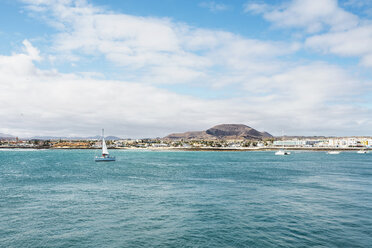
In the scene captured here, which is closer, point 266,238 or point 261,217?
point 266,238

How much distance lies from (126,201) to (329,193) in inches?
1200

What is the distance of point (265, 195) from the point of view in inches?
1617

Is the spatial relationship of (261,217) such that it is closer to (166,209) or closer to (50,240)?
(166,209)

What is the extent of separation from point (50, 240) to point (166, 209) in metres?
13.2

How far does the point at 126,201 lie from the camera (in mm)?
37344

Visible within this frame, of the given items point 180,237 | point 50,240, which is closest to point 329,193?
point 180,237

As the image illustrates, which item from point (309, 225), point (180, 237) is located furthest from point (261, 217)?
point (180, 237)

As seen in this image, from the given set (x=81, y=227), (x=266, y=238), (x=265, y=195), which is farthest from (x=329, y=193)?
(x=81, y=227)

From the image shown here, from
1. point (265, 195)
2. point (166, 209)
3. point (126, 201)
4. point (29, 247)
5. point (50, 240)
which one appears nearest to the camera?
point (29, 247)

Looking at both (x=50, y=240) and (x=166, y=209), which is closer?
(x=50, y=240)

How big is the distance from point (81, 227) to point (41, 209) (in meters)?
9.79

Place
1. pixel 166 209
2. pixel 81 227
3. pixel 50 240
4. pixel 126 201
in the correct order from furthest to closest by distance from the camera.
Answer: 1. pixel 126 201
2. pixel 166 209
3. pixel 81 227
4. pixel 50 240

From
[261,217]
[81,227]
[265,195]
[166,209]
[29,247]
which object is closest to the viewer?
[29,247]

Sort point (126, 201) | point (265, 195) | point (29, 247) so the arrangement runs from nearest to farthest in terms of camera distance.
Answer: point (29, 247) → point (126, 201) → point (265, 195)
